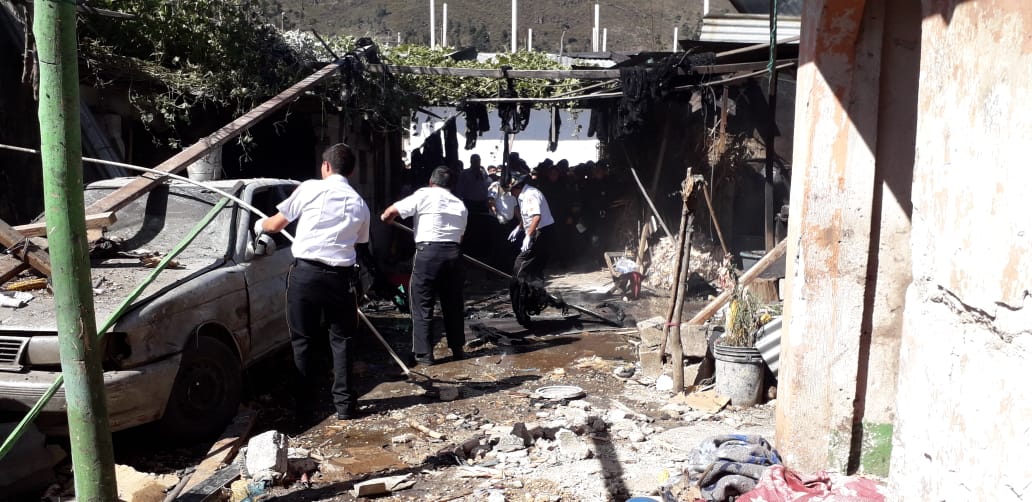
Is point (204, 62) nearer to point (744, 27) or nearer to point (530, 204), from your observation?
point (530, 204)

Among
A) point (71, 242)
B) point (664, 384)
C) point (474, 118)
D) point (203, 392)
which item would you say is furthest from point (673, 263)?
point (71, 242)

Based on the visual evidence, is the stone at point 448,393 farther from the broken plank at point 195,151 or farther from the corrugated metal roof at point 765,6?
the corrugated metal roof at point 765,6

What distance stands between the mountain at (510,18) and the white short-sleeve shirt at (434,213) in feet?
116

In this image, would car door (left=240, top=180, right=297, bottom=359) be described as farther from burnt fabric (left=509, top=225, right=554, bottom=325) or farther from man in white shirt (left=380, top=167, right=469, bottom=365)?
burnt fabric (left=509, top=225, right=554, bottom=325)

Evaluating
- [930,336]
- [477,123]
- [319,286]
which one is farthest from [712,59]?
[930,336]

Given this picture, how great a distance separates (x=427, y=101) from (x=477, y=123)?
0.90 m

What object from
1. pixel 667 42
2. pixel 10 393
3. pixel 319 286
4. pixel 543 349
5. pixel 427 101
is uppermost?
pixel 667 42

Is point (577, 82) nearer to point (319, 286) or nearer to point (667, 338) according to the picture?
point (667, 338)

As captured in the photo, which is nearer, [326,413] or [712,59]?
[326,413]

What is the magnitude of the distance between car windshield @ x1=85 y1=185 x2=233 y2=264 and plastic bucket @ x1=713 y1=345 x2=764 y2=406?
387cm

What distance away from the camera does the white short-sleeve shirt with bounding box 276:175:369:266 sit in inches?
216

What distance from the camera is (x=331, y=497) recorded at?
14.8 ft

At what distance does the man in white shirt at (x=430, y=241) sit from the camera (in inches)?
282

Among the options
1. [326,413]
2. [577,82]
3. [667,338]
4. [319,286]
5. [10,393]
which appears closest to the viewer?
[10,393]
